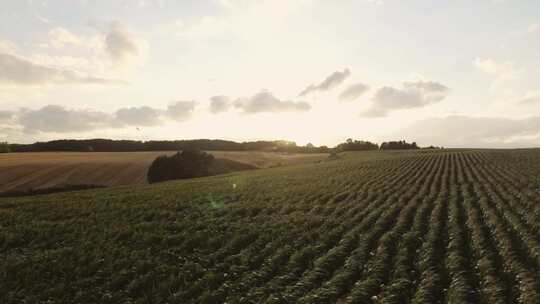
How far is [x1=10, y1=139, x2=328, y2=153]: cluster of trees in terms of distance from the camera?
400 feet

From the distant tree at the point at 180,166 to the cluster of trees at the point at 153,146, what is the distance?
3834cm

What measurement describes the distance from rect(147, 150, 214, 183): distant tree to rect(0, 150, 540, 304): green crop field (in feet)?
114

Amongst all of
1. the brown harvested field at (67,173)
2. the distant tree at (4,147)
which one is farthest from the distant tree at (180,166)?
the distant tree at (4,147)

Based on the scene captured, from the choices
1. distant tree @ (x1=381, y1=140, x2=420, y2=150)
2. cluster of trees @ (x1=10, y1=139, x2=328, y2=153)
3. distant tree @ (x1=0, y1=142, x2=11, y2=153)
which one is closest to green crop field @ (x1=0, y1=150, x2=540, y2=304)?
cluster of trees @ (x1=10, y1=139, x2=328, y2=153)

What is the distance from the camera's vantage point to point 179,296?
11789 millimetres

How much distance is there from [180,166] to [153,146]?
7724cm

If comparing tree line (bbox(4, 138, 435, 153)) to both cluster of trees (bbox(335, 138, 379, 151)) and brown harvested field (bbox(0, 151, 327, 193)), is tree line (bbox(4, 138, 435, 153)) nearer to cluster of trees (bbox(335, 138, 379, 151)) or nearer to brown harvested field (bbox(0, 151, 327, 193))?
cluster of trees (bbox(335, 138, 379, 151))

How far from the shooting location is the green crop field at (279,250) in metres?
11.6

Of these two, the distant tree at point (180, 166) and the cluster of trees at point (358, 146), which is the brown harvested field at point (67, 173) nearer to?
the distant tree at point (180, 166)

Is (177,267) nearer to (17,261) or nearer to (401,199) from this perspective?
(17,261)

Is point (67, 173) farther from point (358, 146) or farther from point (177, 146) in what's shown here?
point (358, 146)

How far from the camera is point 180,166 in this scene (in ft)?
214

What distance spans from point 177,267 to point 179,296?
2725 millimetres

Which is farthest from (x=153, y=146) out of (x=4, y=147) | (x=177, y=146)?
(x=4, y=147)
